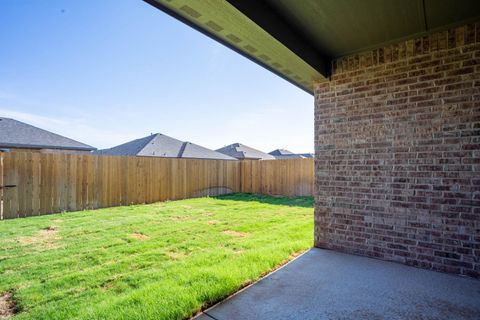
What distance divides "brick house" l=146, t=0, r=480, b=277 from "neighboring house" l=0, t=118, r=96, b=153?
43.1 feet

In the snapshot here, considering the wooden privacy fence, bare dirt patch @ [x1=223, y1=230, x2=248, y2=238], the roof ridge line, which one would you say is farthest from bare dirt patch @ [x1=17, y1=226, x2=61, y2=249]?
the roof ridge line

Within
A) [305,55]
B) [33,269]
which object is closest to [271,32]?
[305,55]

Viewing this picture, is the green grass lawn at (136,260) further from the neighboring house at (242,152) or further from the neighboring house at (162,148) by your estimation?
the neighboring house at (242,152)

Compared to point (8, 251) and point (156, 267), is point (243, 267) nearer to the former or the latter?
point (156, 267)

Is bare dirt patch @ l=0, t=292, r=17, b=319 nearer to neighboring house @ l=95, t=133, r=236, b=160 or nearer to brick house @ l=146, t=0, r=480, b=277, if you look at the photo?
brick house @ l=146, t=0, r=480, b=277

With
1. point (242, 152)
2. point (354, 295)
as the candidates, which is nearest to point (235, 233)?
point (354, 295)

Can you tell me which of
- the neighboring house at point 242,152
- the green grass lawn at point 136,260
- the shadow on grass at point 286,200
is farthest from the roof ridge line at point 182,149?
the green grass lawn at point 136,260

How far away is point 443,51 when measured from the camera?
9.28 feet

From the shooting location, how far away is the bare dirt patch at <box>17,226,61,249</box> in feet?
13.7

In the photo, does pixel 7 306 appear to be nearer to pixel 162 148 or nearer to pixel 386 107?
pixel 386 107

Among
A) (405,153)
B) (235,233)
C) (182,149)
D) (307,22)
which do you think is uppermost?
(307,22)

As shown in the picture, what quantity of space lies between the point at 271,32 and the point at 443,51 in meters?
2.05

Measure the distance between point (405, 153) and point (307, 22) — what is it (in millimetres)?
1942

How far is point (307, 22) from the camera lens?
2621 mm
